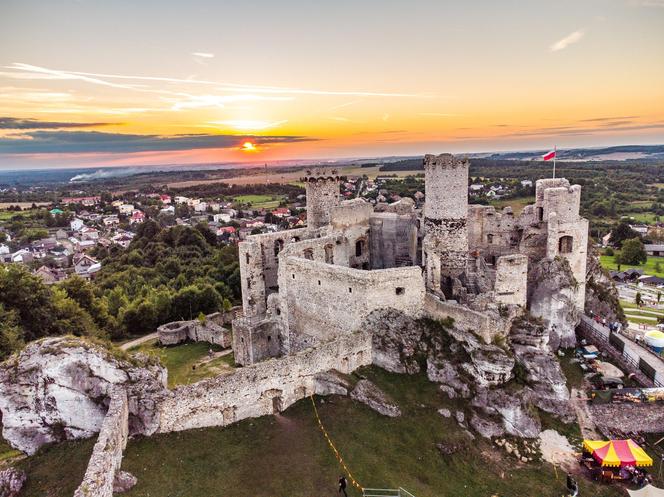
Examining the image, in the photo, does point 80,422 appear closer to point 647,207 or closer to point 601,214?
point 601,214

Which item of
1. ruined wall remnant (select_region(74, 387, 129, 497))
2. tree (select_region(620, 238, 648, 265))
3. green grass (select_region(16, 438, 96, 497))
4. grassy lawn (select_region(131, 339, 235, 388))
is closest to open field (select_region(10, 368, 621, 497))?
green grass (select_region(16, 438, 96, 497))

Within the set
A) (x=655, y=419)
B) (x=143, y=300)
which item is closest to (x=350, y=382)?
(x=655, y=419)

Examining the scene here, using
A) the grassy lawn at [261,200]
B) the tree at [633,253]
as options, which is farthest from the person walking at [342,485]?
the grassy lawn at [261,200]

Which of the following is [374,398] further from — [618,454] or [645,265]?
[645,265]

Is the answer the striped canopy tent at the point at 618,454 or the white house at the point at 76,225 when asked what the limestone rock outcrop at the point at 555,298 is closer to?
A: the striped canopy tent at the point at 618,454

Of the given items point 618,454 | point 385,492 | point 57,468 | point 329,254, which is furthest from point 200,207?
point 618,454

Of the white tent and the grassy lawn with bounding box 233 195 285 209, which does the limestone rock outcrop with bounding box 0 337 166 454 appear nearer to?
the white tent
